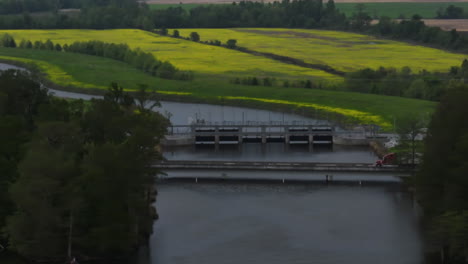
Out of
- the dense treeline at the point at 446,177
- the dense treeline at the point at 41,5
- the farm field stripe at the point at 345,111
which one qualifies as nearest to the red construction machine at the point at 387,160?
the dense treeline at the point at 446,177

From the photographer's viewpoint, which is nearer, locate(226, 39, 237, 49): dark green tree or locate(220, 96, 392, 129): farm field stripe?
locate(220, 96, 392, 129): farm field stripe

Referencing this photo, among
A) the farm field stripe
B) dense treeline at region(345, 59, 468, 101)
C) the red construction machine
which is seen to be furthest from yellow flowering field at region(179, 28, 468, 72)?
the red construction machine

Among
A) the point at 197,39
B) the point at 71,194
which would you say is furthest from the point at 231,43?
the point at 71,194

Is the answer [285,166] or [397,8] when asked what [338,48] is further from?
[397,8]

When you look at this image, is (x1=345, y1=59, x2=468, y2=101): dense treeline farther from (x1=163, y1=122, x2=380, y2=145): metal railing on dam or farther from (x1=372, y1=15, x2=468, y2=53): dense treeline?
(x1=372, y1=15, x2=468, y2=53): dense treeline

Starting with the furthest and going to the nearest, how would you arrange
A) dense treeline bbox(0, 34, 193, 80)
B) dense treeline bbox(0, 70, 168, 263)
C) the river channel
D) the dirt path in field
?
the dirt path in field → dense treeline bbox(0, 34, 193, 80) → the river channel → dense treeline bbox(0, 70, 168, 263)

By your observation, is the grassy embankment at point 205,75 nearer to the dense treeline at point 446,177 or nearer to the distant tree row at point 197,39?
the distant tree row at point 197,39

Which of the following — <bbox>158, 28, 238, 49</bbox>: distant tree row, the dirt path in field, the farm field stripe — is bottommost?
the farm field stripe
